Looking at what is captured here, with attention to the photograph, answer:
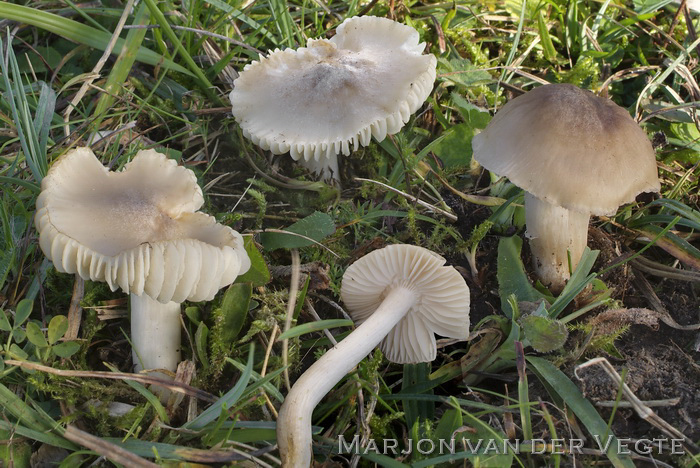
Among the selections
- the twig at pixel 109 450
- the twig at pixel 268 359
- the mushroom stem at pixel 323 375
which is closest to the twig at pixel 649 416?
the mushroom stem at pixel 323 375

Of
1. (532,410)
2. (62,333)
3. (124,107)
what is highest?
(124,107)

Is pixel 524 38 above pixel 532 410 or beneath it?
above

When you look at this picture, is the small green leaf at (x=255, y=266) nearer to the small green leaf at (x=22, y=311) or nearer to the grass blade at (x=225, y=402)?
the grass blade at (x=225, y=402)

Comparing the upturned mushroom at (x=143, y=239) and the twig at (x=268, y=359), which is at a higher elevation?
the upturned mushroom at (x=143, y=239)

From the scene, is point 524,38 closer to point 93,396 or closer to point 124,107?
point 124,107

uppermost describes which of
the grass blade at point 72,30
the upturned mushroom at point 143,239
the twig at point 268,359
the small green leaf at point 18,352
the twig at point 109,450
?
the grass blade at point 72,30

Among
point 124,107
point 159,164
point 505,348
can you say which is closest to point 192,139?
point 124,107

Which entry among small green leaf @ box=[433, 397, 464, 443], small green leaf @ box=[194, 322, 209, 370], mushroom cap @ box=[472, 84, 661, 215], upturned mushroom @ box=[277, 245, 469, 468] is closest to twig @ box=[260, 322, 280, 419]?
upturned mushroom @ box=[277, 245, 469, 468]
